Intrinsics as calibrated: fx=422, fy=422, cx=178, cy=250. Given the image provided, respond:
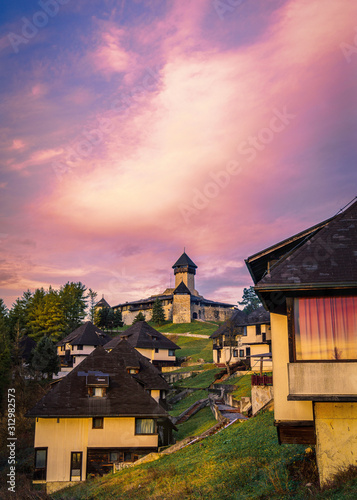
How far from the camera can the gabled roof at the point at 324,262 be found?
465 inches

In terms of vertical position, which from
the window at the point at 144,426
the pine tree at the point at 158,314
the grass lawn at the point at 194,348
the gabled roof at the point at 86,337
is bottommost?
the window at the point at 144,426

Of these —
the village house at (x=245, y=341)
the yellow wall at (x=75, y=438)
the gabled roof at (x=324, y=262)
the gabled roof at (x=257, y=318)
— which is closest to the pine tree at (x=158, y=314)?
the village house at (x=245, y=341)

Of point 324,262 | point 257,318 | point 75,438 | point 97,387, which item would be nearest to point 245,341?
point 257,318

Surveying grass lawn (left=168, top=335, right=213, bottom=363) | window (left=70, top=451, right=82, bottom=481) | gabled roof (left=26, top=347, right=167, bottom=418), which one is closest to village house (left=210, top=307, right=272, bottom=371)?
grass lawn (left=168, top=335, right=213, bottom=363)

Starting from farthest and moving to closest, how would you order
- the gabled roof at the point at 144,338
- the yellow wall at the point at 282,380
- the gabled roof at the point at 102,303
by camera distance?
the gabled roof at the point at 102,303 < the gabled roof at the point at 144,338 < the yellow wall at the point at 282,380

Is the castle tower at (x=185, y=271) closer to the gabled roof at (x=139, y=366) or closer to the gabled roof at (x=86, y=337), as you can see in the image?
the gabled roof at (x=86, y=337)

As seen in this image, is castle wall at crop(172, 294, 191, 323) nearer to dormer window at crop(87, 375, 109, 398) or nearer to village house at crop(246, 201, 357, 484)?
dormer window at crop(87, 375, 109, 398)

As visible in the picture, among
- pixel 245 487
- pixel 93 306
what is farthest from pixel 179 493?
pixel 93 306

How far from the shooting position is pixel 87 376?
2889cm

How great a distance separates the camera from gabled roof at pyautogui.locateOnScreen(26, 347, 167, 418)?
27297 millimetres

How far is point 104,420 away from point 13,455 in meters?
11.7

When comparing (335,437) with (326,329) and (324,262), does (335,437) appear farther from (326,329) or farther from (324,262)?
(324,262)

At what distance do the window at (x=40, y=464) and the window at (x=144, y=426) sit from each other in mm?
5977

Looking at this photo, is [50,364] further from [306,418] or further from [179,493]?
[306,418]
